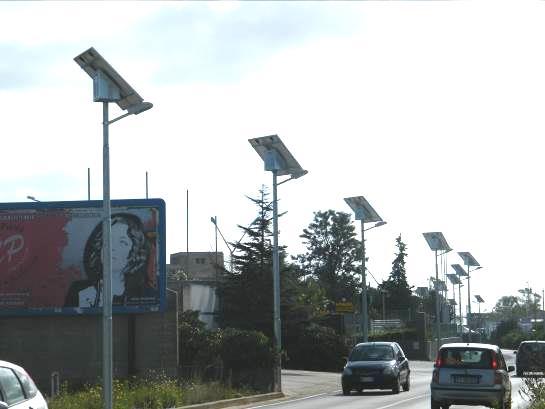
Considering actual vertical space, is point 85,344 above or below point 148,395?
above

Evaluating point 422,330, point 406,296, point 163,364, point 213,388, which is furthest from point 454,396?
point 406,296

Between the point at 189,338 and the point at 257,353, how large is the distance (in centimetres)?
214

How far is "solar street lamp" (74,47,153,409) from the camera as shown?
59.9 ft

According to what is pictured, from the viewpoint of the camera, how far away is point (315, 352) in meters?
49.0

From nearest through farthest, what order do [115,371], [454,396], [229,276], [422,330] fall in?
1. [454,396]
2. [115,371]
3. [229,276]
4. [422,330]

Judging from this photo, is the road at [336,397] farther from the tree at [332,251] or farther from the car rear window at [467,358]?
the tree at [332,251]

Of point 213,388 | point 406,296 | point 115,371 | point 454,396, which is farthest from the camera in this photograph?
point 406,296

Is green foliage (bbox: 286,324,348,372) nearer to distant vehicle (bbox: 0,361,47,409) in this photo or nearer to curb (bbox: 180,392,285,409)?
curb (bbox: 180,392,285,409)

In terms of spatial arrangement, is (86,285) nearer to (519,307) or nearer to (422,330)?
(422,330)

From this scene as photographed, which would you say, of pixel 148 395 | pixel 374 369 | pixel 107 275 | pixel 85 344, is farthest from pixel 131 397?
pixel 374 369

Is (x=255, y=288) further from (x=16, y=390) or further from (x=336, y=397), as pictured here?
(x=16, y=390)

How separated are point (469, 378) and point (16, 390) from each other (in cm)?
1309

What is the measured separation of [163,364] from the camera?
28.0m

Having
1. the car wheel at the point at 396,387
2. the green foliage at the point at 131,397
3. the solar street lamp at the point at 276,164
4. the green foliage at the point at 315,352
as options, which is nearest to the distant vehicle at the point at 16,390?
the green foliage at the point at 131,397
